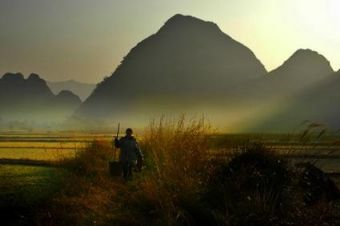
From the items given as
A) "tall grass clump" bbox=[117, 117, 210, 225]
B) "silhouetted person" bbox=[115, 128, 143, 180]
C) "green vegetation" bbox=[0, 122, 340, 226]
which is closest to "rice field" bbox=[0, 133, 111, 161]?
"silhouetted person" bbox=[115, 128, 143, 180]

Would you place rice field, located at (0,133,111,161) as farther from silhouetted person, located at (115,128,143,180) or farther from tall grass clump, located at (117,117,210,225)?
tall grass clump, located at (117,117,210,225)

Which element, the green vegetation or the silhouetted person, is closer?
the green vegetation

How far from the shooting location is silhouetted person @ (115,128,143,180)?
17.3 metres

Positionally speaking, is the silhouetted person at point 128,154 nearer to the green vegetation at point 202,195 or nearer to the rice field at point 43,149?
the green vegetation at point 202,195

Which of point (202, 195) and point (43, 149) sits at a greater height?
point (202, 195)

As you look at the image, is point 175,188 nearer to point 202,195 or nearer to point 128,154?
point 202,195

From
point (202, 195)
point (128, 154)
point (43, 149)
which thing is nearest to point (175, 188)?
point (202, 195)

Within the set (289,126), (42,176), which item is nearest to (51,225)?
(42,176)

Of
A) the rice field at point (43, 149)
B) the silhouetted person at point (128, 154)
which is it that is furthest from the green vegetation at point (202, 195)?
the rice field at point (43, 149)

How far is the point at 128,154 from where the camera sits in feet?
57.5

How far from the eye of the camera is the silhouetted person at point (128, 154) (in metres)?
17.3

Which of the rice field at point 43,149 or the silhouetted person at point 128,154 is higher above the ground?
the silhouetted person at point 128,154

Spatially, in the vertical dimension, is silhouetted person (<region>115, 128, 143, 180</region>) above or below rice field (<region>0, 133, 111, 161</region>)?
above

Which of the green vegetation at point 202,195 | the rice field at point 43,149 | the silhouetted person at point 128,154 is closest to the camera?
the green vegetation at point 202,195
